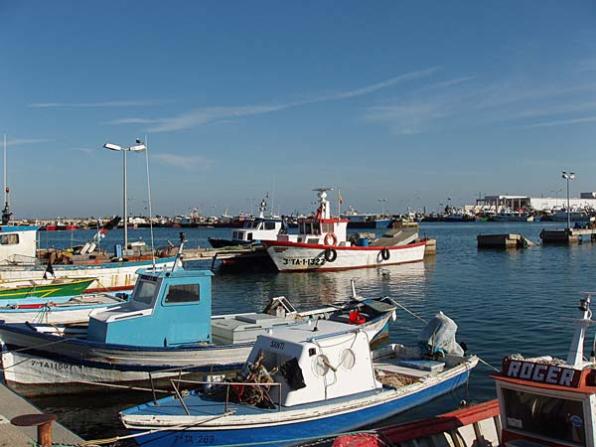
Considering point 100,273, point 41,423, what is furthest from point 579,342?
point 100,273

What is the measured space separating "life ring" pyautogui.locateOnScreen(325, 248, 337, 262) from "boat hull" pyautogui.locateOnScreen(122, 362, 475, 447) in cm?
3396

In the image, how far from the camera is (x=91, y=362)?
15.3m

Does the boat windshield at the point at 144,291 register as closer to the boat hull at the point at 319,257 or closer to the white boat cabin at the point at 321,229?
the boat hull at the point at 319,257

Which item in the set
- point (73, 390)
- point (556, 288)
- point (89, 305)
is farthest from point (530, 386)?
point (556, 288)

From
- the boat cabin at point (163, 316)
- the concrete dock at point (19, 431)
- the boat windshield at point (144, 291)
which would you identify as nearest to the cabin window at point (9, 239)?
the boat cabin at point (163, 316)

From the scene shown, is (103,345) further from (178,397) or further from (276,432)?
(276,432)

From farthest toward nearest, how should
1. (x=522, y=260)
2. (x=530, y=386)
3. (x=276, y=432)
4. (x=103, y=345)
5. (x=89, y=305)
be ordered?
(x=522, y=260), (x=89, y=305), (x=103, y=345), (x=276, y=432), (x=530, y=386)

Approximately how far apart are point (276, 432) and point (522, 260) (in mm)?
49367

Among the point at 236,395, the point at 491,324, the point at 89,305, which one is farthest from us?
the point at 491,324

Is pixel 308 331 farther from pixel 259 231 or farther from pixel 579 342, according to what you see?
pixel 259 231

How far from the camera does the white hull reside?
1154 inches

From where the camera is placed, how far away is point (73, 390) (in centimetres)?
1579

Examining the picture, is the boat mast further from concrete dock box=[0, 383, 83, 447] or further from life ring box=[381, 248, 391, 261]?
life ring box=[381, 248, 391, 261]

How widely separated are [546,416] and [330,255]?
38.6m
